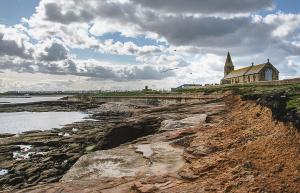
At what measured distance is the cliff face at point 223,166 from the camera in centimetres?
1127

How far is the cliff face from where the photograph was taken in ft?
37.0

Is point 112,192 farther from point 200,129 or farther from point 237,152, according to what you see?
point 200,129

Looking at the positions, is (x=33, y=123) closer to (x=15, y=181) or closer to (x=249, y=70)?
(x=15, y=181)

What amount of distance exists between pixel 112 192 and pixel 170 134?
10061 mm

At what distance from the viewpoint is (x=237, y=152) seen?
46.4 ft

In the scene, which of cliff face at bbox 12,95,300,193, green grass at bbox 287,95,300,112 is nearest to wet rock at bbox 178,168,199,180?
cliff face at bbox 12,95,300,193

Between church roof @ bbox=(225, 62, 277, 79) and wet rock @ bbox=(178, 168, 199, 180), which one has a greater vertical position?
church roof @ bbox=(225, 62, 277, 79)

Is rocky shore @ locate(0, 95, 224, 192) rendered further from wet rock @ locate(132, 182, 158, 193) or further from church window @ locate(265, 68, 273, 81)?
church window @ locate(265, 68, 273, 81)

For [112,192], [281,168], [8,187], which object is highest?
[281,168]

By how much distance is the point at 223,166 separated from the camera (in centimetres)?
1319

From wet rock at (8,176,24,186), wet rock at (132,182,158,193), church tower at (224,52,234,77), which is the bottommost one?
wet rock at (8,176,24,186)

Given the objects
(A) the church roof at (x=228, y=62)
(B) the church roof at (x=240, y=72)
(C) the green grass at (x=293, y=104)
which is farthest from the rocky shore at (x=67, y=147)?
(A) the church roof at (x=228, y=62)

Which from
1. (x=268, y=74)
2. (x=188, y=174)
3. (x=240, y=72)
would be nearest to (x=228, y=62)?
(x=240, y=72)

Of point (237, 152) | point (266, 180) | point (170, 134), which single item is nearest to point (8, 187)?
point (170, 134)
